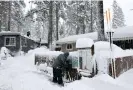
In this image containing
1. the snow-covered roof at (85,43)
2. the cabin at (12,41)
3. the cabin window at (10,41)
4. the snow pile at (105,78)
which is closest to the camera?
the snow pile at (105,78)

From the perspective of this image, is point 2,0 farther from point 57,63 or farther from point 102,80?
point 102,80

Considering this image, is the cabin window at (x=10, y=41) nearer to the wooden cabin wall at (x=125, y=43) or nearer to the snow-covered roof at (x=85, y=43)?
the wooden cabin wall at (x=125, y=43)

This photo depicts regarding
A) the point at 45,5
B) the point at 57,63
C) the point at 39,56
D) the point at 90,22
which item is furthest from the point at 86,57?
the point at 90,22

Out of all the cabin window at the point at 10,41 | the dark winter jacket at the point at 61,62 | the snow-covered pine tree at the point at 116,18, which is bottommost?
the dark winter jacket at the point at 61,62

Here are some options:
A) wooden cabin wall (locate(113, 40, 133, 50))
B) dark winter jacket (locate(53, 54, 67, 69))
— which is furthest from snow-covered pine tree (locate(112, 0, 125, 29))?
dark winter jacket (locate(53, 54, 67, 69))

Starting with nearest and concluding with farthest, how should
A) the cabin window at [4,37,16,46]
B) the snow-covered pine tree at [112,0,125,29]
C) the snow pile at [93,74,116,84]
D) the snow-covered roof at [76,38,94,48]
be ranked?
1. the snow pile at [93,74,116,84]
2. the snow-covered roof at [76,38,94,48]
3. the cabin window at [4,37,16,46]
4. the snow-covered pine tree at [112,0,125,29]

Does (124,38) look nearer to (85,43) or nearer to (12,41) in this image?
(85,43)

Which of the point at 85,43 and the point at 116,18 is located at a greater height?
the point at 116,18

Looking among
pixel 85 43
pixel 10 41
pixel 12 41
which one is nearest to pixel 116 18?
pixel 12 41

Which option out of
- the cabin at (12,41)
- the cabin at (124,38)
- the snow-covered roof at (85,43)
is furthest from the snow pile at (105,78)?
the cabin at (12,41)

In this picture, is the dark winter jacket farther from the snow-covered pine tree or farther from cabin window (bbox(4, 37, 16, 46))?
the snow-covered pine tree

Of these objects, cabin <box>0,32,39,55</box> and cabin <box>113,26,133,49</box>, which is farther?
cabin <box>0,32,39,55</box>

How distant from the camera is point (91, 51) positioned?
12.0m

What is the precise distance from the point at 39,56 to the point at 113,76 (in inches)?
404
